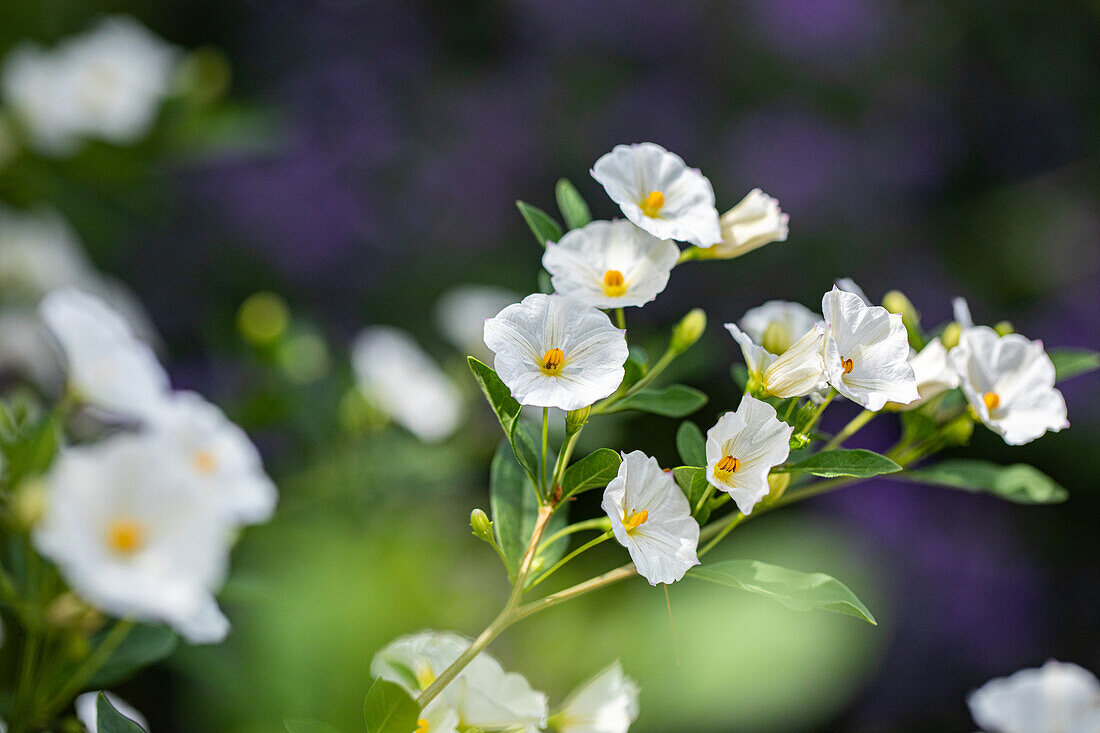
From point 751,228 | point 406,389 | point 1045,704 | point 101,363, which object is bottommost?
point 406,389

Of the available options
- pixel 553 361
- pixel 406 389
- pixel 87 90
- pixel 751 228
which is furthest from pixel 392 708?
pixel 87 90

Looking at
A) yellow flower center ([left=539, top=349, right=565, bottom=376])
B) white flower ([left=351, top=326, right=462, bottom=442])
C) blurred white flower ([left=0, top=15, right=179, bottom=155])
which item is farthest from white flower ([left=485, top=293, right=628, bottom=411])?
blurred white flower ([left=0, top=15, right=179, bottom=155])

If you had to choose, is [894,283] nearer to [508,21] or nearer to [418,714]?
[508,21]

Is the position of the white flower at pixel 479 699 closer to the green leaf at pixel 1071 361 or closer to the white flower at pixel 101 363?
the white flower at pixel 101 363

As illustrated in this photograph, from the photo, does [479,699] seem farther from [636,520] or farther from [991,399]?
[991,399]

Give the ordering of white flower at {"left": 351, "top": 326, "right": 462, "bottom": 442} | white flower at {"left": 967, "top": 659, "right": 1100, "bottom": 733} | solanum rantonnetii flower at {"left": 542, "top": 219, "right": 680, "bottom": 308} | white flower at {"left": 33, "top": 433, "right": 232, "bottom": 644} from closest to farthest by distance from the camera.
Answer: white flower at {"left": 33, "top": 433, "right": 232, "bottom": 644}
solanum rantonnetii flower at {"left": 542, "top": 219, "right": 680, "bottom": 308}
white flower at {"left": 967, "top": 659, "right": 1100, "bottom": 733}
white flower at {"left": 351, "top": 326, "right": 462, "bottom": 442}

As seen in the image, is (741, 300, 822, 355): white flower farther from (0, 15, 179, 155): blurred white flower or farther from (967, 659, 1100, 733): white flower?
(0, 15, 179, 155): blurred white flower

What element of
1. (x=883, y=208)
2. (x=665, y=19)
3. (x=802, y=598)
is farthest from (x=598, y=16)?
(x=802, y=598)
